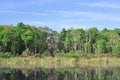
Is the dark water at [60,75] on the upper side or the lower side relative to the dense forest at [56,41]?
lower

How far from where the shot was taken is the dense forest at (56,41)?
225 ft

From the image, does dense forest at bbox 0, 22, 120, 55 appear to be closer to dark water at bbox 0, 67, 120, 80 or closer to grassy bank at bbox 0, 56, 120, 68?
grassy bank at bbox 0, 56, 120, 68

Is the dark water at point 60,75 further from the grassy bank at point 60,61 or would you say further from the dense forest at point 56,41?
the dense forest at point 56,41

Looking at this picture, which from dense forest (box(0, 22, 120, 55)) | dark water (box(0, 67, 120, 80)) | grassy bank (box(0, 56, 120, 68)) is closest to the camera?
dark water (box(0, 67, 120, 80))

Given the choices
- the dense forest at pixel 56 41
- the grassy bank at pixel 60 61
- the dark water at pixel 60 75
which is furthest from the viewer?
the dense forest at pixel 56 41

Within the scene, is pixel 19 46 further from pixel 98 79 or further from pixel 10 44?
pixel 98 79

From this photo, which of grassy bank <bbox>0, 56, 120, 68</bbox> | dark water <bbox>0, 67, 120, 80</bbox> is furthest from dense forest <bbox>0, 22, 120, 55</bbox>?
dark water <bbox>0, 67, 120, 80</bbox>

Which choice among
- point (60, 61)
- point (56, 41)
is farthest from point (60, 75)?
point (56, 41)

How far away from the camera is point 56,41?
83.8 metres

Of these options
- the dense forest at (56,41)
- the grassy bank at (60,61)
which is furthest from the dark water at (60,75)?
the dense forest at (56,41)

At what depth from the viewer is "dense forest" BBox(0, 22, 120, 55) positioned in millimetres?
68688

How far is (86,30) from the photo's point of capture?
85188mm

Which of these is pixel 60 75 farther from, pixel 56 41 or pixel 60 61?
pixel 56 41

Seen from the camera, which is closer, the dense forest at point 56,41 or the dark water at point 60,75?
the dark water at point 60,75
